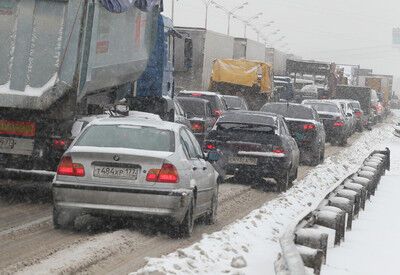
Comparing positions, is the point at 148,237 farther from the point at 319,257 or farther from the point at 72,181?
the point at 319,257

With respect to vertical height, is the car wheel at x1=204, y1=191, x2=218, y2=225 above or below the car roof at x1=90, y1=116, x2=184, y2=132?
below

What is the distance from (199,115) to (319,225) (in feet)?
44.2

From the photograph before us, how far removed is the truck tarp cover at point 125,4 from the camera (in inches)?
565

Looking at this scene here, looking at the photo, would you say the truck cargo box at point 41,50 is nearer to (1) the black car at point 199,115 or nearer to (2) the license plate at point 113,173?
(2) the license plate at point 113,173

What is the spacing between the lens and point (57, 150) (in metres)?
13.7

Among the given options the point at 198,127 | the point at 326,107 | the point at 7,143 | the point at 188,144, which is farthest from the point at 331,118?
the point at 188,144

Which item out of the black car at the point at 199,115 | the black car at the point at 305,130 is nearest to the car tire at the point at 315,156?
the black car at the point at 305,130

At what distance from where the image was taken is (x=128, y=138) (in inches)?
432

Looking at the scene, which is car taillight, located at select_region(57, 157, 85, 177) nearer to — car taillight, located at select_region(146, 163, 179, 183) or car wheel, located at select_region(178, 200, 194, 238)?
car taillight, located at select_region(146, 163, 179, 183)

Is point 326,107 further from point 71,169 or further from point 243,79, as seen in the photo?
point 71,169

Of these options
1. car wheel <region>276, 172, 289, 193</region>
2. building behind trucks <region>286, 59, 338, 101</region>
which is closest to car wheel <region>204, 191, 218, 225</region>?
car wheel <region>276, 172, 289, 193</region>

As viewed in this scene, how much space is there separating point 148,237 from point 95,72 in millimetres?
4094

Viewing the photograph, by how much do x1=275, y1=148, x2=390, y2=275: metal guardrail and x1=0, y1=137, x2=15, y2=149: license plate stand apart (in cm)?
434

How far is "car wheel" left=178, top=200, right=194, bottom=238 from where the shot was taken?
35.8ft
